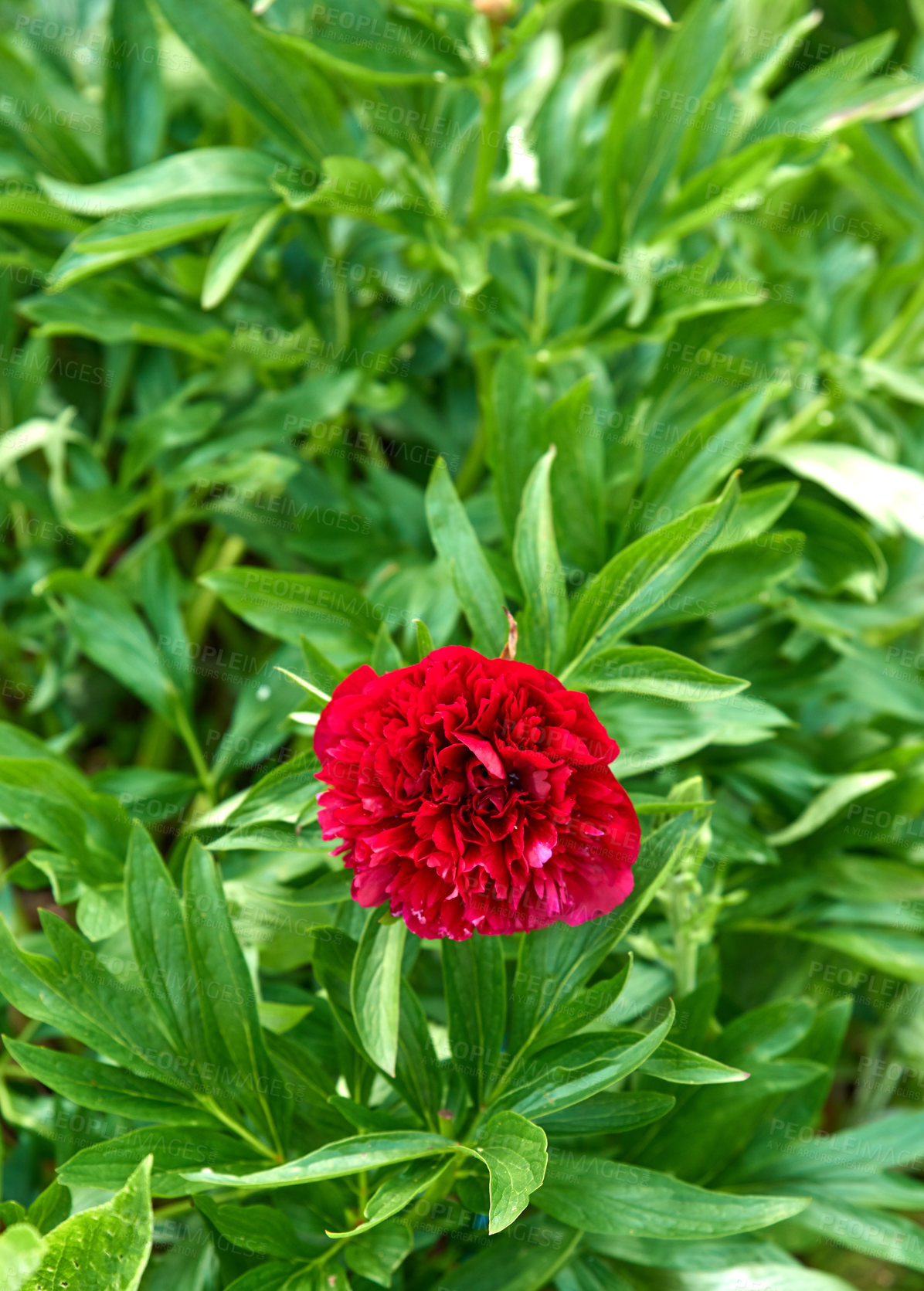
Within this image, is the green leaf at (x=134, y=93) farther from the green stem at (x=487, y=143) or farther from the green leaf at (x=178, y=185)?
the green stem at (x=487, y=143)

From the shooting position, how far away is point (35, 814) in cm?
72

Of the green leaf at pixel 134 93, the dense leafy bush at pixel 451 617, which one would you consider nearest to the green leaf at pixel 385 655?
the dense leafy bush at pixel 451 617

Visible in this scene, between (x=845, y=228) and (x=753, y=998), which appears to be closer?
(x=753, y=998)

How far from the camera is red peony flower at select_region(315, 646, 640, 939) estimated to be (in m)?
0.52

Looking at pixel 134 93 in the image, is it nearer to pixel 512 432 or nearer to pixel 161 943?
pixel 512 432

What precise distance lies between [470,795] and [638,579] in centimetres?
18

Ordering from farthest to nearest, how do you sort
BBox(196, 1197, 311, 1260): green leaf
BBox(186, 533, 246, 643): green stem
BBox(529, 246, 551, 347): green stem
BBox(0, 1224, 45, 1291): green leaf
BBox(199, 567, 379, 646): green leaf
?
BBox(186, 533, 246, 643): green stem
BBox(529, 246, 551, 347): green stem
BBox(199, 567, 379, 646): green leaf
BBox(196, 1197, 311, 1260): green leaf
BBox(0, 1224, 45, 1291): green leaf

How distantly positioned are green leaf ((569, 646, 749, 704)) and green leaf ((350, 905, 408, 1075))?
0.18 metres

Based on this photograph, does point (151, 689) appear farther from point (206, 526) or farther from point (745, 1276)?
point (745, 1276)

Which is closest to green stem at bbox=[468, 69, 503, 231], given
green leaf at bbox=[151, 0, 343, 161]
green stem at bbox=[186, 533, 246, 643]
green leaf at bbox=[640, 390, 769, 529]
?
green leaf at bbox=[151, 0, 343, 161]

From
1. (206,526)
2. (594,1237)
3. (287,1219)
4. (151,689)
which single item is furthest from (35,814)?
(206,526)

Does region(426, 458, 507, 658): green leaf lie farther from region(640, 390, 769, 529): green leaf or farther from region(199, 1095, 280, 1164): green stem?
region(199, 1095, 280, 1164): green stem

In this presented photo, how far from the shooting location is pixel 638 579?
63 cm

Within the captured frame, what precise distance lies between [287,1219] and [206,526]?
802 millimetres
